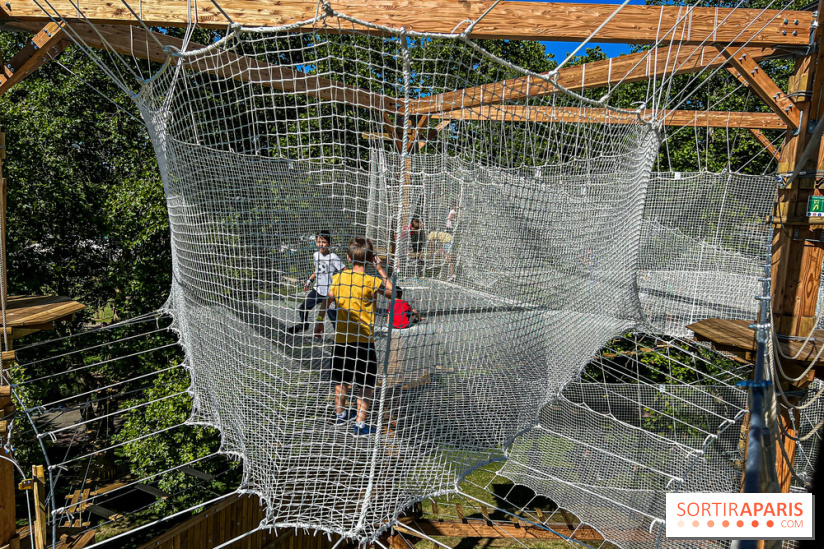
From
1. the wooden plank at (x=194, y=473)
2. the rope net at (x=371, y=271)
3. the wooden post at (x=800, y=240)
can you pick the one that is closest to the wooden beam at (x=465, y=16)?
the rope net at (x=371, y=271)

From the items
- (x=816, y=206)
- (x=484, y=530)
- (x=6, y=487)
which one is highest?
(x=816, y=206)

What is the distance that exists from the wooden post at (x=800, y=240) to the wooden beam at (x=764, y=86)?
0.13 ft

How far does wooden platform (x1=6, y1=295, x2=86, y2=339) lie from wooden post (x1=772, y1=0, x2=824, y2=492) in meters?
3.46

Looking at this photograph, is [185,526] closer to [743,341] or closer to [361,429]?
[361,429]

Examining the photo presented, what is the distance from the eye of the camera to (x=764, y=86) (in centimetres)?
287

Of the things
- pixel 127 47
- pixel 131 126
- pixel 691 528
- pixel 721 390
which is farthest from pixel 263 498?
A: pixel 131 126

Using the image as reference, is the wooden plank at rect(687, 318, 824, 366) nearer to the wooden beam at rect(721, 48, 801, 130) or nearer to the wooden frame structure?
the wooden frame structure

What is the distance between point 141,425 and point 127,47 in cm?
259

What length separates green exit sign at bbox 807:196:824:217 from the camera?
2.58 meters

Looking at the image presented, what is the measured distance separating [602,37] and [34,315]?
2822mm

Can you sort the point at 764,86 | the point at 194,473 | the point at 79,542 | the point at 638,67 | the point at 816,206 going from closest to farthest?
the point at 816,206
the point at 764,86
the point at 79,542
the point at 638,67
the point at 194,473

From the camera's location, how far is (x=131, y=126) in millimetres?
5418

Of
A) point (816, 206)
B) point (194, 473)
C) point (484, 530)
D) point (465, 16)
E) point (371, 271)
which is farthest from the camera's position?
point (194, 473)

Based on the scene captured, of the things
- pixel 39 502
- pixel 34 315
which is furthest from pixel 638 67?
pixel 39 502
